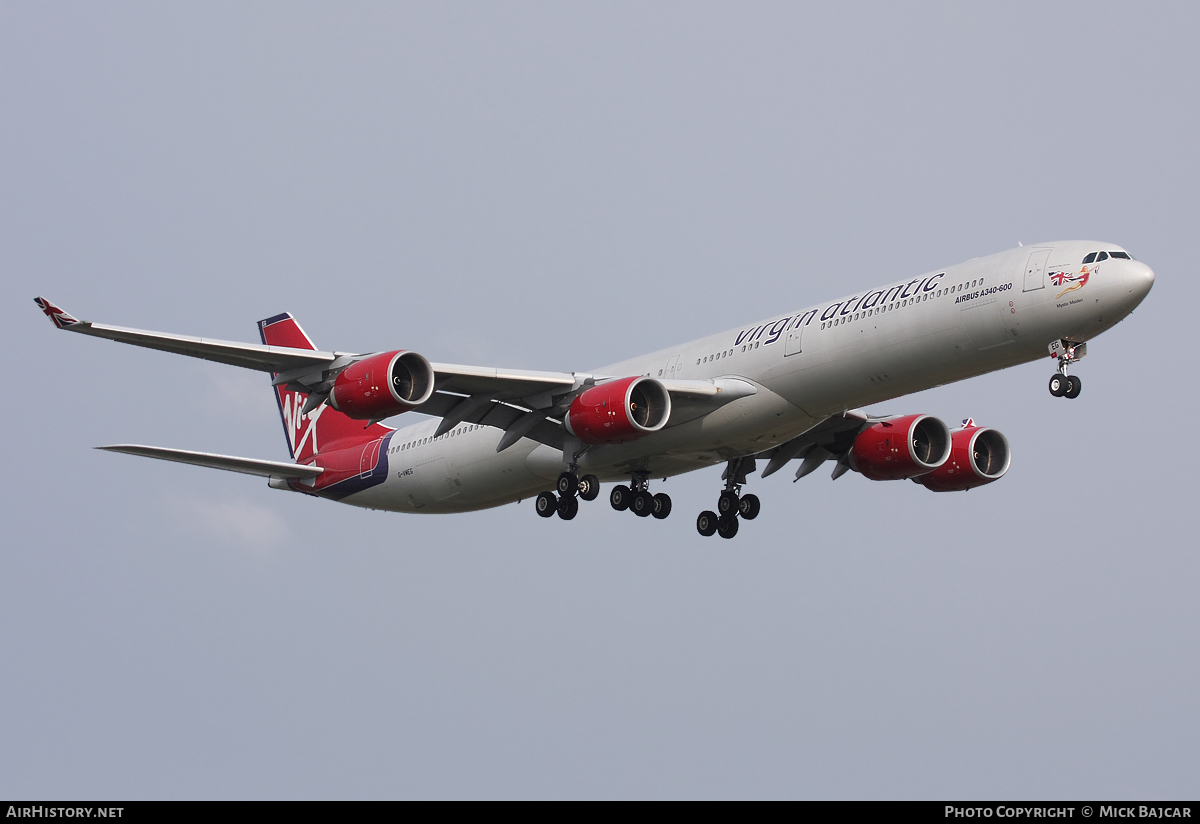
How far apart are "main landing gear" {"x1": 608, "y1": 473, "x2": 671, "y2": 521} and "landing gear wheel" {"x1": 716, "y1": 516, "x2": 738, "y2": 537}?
102 inches

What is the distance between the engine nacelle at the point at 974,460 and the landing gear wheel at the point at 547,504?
11442mm

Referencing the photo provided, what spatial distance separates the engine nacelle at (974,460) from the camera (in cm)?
4619

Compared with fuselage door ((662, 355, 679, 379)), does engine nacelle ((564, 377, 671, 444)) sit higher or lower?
lower

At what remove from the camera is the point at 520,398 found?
41.8m

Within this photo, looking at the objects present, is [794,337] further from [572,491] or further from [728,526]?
[728,526]

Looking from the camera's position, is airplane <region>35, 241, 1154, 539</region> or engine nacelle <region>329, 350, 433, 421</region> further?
engine nacelle <region>329, 350, 433, 421</region>

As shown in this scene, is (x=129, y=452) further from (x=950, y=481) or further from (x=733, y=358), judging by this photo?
(x=950, y=481)

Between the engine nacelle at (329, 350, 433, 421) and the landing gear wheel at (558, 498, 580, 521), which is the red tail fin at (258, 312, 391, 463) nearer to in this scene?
the landing gear wheel at (558, 498, 580, 521)

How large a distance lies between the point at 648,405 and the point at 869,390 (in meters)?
5.58

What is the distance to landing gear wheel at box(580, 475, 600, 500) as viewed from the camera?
141ft

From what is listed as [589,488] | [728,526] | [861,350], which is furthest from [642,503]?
[861,350]

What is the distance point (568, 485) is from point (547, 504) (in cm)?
162

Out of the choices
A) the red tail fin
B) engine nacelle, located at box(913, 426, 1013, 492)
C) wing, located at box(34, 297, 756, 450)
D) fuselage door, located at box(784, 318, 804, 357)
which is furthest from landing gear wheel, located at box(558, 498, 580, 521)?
engine nacelle, located at box(913, 426, 1013, 492)
